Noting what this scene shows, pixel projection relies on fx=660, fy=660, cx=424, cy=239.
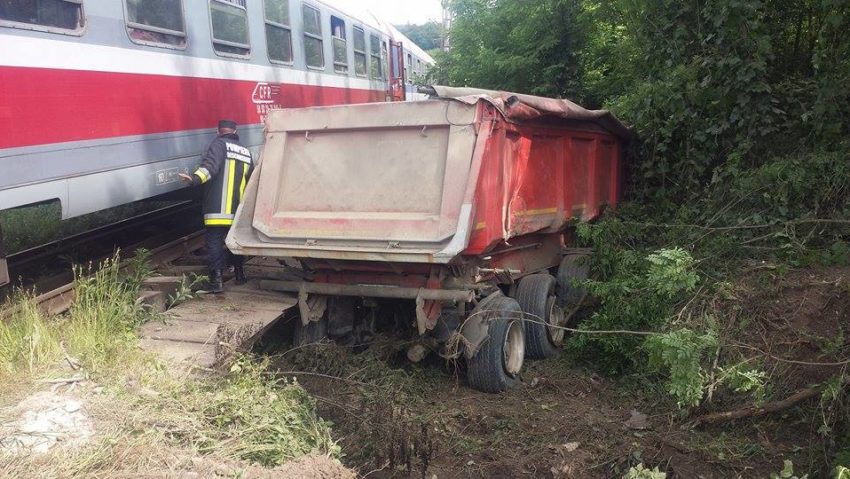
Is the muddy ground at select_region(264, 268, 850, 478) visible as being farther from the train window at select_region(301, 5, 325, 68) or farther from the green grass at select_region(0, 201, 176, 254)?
the train window at select_region(301, 5, 325, 68)

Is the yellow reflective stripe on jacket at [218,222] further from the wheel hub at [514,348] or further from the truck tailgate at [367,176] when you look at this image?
the wheel hub at [514,348]

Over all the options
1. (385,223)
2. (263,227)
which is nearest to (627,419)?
(385,223)

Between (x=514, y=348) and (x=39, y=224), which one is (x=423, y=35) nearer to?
(x=39, y=224)

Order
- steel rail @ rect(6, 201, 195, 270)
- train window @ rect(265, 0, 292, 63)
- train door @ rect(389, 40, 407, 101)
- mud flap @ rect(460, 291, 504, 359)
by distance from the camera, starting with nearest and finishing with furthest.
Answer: mud flap @ rect(460, 291, 504, 359) < steel rail @ rect(6, 201, 195, 270) < train window @ rect(265, 0, 292, 63) < train door @ rect(389, 40, 407, 101)

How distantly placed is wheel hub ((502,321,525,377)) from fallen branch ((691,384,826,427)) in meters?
1.49

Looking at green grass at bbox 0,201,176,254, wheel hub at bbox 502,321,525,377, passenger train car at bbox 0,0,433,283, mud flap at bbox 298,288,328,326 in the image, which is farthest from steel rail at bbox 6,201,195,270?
wheel hub at bbox 502,321,525,377

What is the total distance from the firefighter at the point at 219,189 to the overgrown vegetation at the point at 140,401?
4.09ft

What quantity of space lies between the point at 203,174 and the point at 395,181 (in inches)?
79.4

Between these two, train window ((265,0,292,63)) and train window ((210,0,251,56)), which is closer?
train window ((210,0,251,56))

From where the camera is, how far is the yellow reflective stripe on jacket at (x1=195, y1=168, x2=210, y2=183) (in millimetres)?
5844

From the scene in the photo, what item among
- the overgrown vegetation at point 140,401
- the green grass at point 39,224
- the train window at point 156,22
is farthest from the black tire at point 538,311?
the green grass at point 39,224

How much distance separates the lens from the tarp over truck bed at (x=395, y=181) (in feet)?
15.1

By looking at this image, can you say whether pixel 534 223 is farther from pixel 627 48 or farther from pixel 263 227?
pixel 627 48

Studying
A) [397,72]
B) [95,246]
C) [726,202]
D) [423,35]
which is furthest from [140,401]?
[423,35]
